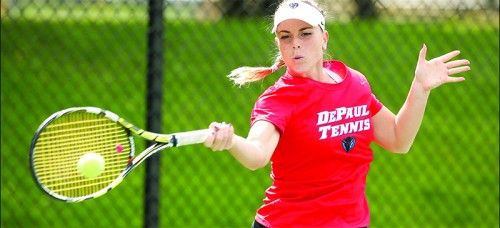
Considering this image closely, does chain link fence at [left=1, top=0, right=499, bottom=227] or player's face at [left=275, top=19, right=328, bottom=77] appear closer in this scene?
player's face at [left=275, top=19, right=328, bottom=77]

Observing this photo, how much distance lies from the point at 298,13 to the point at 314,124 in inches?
16.0

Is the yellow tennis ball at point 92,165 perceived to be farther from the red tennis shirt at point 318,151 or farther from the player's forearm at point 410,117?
the player's forearm at point 410,117

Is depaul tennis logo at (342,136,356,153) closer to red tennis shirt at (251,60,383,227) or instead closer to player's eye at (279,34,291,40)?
red tennis shirt at (251,60,383,227)

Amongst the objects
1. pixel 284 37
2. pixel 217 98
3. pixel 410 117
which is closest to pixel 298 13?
pixel 284 37

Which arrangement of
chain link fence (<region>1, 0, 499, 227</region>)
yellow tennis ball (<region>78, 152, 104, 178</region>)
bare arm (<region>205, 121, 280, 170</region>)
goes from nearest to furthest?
bare arm (<region>205, 121, 280, 170</region>)
yellow tennis ball (<region>78, 152, 104, 178</region>)
chain link fence (<region>1, 0, 499, 227</region>)

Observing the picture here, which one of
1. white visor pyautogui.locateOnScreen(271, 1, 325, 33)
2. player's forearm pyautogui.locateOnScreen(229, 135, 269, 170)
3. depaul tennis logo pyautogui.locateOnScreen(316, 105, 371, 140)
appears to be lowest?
depaul tennis logo pyautogui.locateOnScreen(316, 105, 371, 140)

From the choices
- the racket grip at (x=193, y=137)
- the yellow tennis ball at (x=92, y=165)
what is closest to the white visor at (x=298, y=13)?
the racket grip at (x=193, y=137)

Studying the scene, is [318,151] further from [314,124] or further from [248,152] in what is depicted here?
[248,152]

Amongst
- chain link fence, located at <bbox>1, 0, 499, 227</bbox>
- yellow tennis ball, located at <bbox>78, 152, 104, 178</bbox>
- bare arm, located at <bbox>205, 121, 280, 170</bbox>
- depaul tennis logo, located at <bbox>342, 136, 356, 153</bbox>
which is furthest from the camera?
chain link fence, located at <bbox>1, 0, 499, 227</bbox>

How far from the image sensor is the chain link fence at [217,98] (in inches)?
244

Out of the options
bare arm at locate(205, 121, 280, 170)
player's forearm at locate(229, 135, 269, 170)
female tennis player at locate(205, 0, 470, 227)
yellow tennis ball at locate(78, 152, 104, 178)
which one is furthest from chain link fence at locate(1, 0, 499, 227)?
player's forearm at locate(229, 135, 269, 170)

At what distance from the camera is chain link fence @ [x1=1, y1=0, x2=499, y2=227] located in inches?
244

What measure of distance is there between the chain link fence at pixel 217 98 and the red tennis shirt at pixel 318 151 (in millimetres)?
2145

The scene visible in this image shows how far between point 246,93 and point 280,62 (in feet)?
12.4
